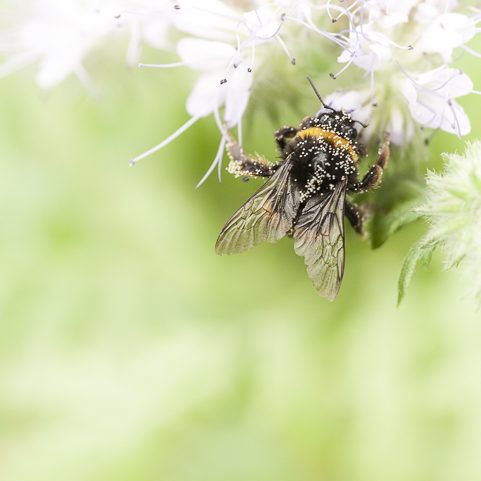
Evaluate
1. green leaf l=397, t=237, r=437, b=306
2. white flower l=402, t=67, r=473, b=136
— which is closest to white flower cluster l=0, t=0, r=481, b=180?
white flower l=402, t=67, r=473, b=136

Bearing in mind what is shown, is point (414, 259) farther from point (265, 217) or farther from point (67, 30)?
point (67, 30)

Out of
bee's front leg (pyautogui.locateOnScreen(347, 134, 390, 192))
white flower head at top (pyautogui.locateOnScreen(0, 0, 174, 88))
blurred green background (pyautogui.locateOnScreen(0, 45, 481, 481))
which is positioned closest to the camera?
bee's front leg (pyautogui.locateOnScreen(347, 134, 390, 192))

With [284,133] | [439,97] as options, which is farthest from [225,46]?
[439,97]

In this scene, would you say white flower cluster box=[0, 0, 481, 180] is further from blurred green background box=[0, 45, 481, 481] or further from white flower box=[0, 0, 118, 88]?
blurred green background box=[0, 45, 481, 481]

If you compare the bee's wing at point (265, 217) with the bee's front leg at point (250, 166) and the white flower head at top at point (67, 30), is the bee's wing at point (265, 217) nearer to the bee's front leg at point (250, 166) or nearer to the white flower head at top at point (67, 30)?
the bee's front leg at point (250, 166)

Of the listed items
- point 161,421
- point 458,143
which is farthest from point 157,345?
point 458,143

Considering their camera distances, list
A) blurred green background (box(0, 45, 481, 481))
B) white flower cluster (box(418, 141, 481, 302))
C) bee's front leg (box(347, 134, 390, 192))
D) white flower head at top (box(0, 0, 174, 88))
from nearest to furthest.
→ white flower cluster (box(418, 141, 481, 302)), bee's front leg (box(347, 134, 390, 192)), white flower head at top (box(0, 0, 174, 88)), blurred green background (box(0, 45, 481, 481))
